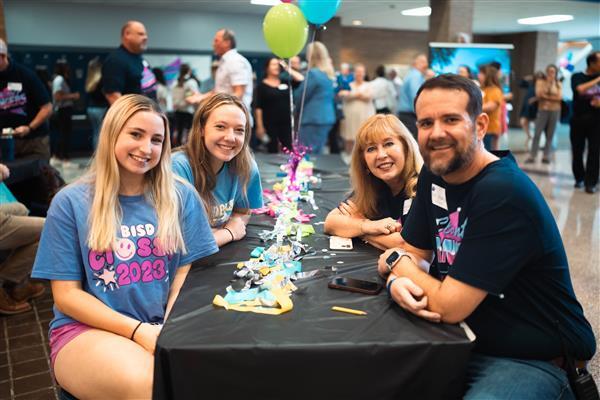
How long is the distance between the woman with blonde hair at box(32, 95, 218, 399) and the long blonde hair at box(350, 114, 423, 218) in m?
0.82

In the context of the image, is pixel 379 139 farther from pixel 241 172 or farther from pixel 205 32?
pixel 205 32

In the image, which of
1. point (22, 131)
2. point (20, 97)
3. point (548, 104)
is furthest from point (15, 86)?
point (548, 104)

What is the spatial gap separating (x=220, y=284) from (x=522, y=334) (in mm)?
872

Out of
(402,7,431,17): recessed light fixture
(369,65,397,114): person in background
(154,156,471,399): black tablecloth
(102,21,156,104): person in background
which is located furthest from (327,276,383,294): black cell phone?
(402,7,431,17): recessed light fixture

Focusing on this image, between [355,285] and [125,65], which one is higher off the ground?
[125,65]

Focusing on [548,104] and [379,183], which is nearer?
[379,183]

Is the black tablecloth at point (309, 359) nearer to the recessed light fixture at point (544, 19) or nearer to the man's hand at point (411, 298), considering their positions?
the man's hand at point (411, 298)

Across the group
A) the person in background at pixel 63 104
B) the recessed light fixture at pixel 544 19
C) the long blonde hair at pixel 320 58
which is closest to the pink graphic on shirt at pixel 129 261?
the long blonde hair at pixel 320 58

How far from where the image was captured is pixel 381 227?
6.28 feet

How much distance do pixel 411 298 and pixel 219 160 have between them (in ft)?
3.87

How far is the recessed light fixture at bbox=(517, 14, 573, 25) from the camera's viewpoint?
12.5 m

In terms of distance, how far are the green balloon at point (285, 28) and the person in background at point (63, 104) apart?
17.6ft

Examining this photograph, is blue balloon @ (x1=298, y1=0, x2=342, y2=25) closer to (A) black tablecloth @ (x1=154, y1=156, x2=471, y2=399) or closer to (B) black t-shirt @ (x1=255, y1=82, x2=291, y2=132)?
(B) black t-shirt @ (x1=255, y1=82, x2=291, y2=132)

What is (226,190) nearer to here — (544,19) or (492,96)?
(492,96)
